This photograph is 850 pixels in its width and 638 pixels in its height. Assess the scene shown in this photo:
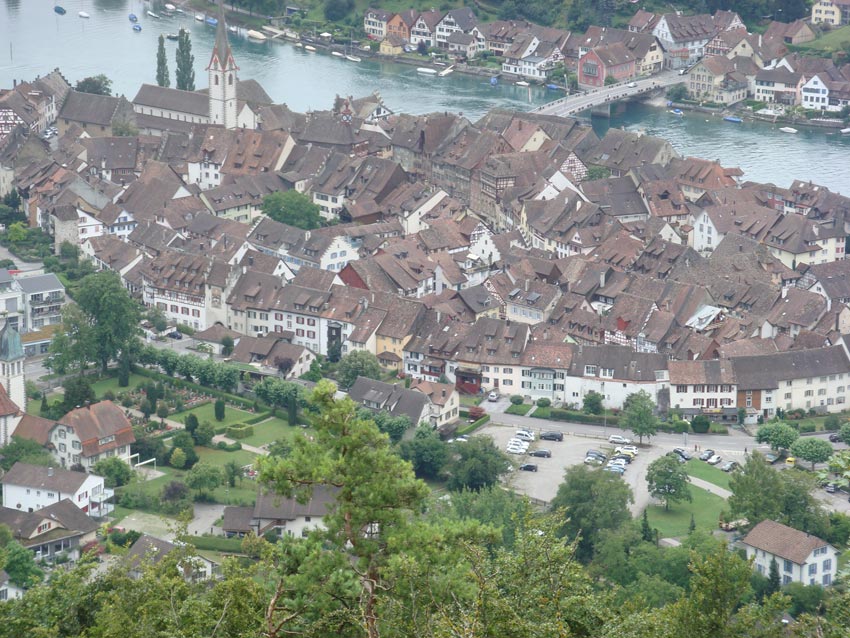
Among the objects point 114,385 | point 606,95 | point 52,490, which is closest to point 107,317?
point 114,385

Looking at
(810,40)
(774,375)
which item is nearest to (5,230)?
(774,375)

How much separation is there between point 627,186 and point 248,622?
4061 cm

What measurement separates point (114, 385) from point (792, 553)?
1735cm

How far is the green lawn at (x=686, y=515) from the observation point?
111 ft

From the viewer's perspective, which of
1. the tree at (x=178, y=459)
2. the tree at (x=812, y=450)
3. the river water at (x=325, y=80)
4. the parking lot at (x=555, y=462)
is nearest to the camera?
the parking lot at (x=555, y=462)

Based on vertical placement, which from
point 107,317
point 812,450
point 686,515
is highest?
point 812,450

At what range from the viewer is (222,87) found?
2464 inches

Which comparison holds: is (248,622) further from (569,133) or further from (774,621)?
(569,133)

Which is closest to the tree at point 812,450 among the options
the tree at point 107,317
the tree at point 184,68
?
the tree at point 107,317

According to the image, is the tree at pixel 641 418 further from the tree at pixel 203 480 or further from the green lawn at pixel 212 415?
the tree at pixel 203 480

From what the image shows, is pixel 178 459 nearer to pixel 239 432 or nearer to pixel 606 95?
pixel 239 432

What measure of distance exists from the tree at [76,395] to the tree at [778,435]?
15.3 metres

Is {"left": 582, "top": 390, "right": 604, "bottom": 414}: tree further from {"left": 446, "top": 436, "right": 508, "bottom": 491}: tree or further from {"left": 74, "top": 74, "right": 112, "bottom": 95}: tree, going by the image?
{"left": 74, "top": 74, "right": 112, "bottom": 95}: tree

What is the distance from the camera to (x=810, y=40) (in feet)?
265
